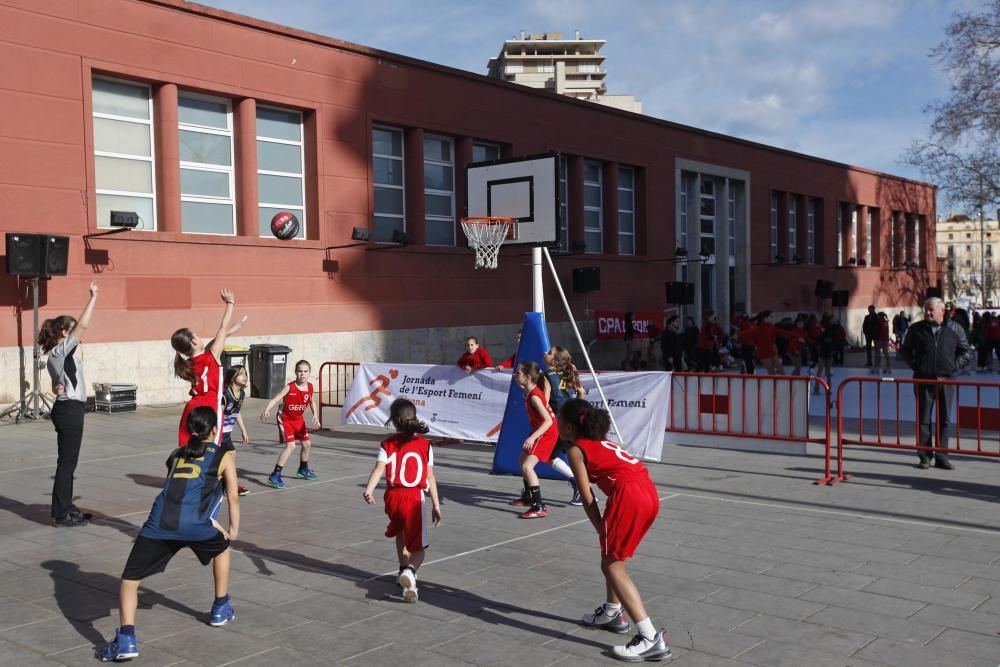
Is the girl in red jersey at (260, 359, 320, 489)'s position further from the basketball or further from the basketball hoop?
the basketball

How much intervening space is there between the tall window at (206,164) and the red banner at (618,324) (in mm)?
12795

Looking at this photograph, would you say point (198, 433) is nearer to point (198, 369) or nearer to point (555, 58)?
point (198, 369)

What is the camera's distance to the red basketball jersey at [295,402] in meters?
11.1

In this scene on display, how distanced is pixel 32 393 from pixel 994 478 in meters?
15.2

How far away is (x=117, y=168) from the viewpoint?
762 inches

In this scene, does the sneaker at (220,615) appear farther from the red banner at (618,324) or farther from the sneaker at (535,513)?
the red banner at (618,324)

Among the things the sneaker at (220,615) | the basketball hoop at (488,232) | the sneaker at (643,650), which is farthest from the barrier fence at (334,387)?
the sneaker at (643,650)

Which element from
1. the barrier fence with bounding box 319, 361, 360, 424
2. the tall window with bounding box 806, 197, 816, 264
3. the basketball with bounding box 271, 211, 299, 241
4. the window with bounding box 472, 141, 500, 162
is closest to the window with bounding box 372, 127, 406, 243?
the window with bounding box 472, 141, 500, 162

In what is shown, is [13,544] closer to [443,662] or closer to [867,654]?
[443,662]

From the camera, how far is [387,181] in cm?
2486

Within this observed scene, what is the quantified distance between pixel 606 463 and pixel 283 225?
17.1 m

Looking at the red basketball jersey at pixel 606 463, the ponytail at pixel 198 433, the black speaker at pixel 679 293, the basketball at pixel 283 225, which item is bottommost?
the red basketball jersey at pixel 606 463

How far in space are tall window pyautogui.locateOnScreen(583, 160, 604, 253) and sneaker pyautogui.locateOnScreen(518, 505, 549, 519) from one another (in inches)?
900

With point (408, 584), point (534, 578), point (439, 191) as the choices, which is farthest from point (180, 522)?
point (439, 191)
